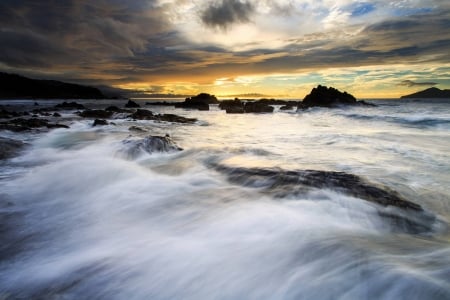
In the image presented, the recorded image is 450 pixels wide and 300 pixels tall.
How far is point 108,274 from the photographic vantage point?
2.71 m

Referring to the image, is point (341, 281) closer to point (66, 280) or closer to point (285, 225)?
point (285, 225)

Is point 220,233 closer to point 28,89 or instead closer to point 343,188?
point 343,188

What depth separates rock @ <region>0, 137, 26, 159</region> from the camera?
805 cm

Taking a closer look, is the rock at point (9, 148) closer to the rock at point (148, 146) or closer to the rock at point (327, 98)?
the rock at point (148, 146)

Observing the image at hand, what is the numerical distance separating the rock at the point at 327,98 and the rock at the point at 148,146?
3996 cm

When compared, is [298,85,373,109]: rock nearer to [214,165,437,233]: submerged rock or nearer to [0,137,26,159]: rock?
[0,137,26,159]: rock

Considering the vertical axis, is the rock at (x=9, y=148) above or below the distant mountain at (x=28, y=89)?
below

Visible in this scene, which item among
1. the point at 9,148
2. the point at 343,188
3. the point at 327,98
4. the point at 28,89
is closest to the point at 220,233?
the point at 343,188

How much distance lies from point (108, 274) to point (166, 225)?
Answer: 4.31ft

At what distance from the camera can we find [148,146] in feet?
28.9

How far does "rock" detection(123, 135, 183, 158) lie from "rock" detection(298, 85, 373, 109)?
1573 inches

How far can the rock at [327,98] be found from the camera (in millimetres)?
46531

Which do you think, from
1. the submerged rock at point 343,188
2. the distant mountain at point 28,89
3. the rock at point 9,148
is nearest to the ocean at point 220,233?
the submerged rock at point 343,188

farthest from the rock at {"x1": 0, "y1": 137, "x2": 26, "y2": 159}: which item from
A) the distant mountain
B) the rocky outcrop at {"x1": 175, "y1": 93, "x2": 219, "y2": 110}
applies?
the distant mountain
